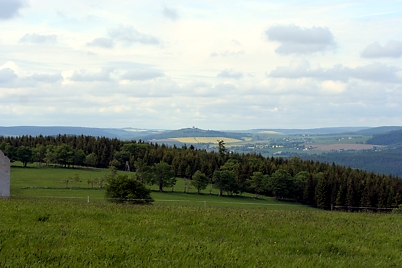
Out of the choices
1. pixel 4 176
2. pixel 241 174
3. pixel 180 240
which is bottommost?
pixel 241 174

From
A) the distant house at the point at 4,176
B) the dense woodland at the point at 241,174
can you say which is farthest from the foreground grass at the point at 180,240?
the dense woodland at the point at 241,174

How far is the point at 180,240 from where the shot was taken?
11.4m

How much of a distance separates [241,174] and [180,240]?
139214 mm

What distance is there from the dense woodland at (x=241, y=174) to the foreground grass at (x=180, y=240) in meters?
103

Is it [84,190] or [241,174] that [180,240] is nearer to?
[84,190]

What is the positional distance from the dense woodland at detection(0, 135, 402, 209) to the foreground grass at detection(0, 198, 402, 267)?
103 metres

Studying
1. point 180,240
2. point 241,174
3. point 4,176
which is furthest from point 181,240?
point 241,174

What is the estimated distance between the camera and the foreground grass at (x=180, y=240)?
361 inches

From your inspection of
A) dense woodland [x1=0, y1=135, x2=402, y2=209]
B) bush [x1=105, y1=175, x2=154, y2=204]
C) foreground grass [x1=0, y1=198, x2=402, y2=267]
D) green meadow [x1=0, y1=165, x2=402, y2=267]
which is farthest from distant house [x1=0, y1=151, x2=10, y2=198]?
dense woodland [x1=0, y1=135, x2=402, y2=209]

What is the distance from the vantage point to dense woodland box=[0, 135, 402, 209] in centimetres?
11556

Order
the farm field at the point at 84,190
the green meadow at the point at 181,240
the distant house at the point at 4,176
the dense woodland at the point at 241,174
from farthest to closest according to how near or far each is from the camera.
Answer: the dense woodland at the point at 241,174, the farm field at the point at 84,190, the distant house at the point at 4,176, the green meadow at the point at 181,240

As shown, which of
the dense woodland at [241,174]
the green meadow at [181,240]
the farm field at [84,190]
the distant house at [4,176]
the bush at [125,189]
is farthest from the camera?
the dense woodland at [241,174]

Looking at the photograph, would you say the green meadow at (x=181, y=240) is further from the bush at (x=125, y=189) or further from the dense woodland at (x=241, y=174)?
the dense woodland at (x=241, y=174)

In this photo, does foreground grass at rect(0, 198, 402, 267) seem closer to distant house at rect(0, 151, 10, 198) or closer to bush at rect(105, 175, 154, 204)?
distant house at rect(0, 151, 10, 198)
